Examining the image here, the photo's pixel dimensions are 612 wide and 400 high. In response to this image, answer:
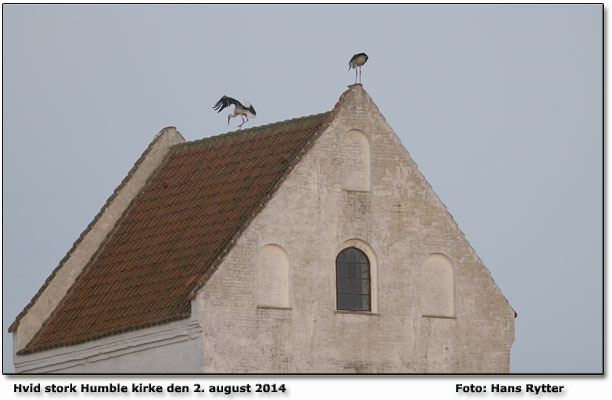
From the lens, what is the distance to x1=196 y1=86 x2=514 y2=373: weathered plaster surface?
80.1 metres

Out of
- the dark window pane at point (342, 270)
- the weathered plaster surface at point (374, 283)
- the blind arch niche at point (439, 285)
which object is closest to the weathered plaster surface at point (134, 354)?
the weathered plaster surface at point (374, 283)

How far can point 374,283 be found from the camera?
82750mm

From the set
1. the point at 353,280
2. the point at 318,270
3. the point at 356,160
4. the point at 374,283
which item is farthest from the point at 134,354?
the point at 356,160

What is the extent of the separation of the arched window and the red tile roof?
330 centimetres

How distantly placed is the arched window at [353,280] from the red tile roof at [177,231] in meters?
3.30

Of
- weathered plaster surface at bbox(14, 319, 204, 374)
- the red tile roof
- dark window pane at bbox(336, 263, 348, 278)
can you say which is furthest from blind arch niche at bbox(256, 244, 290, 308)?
weathered plaster surface at bbox(14, 319, 204, 374)

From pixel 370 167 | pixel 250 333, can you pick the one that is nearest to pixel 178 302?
pixel 250 333

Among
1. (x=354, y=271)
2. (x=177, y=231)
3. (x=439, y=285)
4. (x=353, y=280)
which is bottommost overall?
(x=439, y=285)

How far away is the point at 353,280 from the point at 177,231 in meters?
6.16

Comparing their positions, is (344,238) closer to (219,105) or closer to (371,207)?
(371,207)

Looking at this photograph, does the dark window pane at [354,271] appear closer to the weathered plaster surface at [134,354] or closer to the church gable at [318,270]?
the church gable at [318,270]

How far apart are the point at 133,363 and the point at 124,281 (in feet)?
14.8

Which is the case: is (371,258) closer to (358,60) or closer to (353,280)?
(353,280)

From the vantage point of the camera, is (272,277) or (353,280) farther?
(353,280)
